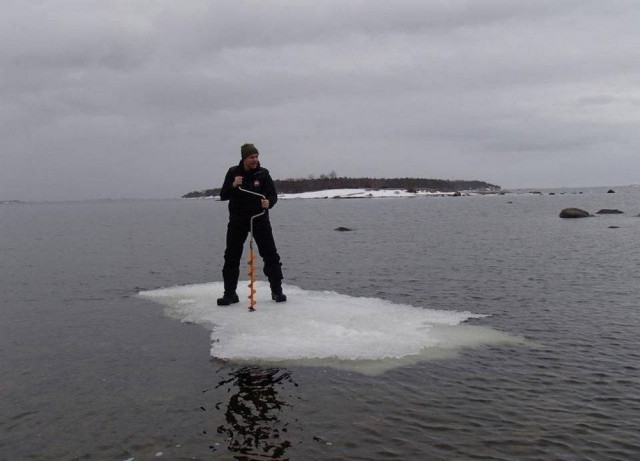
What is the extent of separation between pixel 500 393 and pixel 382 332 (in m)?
2.92

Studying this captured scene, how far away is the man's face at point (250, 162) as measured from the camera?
11.1 m

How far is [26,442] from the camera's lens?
19.1ft

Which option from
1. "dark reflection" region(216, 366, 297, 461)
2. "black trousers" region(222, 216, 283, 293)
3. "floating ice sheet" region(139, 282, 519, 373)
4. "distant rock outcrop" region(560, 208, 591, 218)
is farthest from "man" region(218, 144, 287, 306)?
"distant rock outcrop" region(560, 208, 591, 218)

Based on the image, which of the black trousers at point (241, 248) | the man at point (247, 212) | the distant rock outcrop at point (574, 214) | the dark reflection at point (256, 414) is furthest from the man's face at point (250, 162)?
the distant rock outcrop at point (574, 214)

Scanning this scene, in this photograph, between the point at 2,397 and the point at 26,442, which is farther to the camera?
the point at 2,397

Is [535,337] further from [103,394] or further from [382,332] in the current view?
[103,394]

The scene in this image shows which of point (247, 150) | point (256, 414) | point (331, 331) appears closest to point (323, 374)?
point (256, 414)

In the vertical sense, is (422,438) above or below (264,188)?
below

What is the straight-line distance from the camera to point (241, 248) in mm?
11773

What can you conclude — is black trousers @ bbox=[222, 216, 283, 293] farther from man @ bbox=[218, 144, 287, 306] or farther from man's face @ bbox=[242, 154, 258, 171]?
man's face @ bbox=[242, 154, 258, 171]

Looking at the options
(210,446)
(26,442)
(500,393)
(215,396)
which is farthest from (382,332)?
(26,442)

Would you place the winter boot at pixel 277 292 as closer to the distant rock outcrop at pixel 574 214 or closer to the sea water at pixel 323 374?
the sea water at pixel 323 374

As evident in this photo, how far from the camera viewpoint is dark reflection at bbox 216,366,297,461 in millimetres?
5656

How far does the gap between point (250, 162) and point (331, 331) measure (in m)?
4.06
